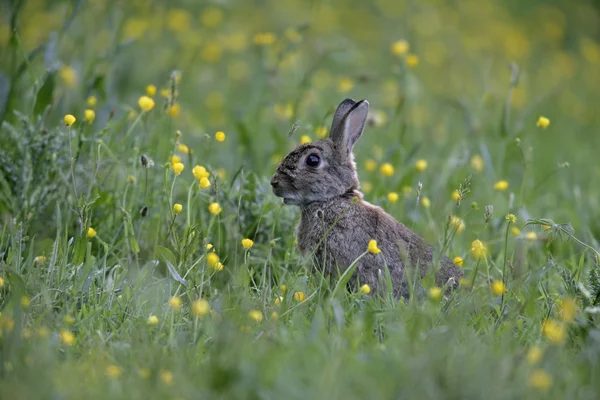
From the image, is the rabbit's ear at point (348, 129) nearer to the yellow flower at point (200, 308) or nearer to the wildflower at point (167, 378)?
the yellow flower at point (200, 308)

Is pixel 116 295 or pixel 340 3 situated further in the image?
pixel 340 3

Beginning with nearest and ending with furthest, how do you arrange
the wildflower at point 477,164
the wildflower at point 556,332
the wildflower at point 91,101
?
the wildflower at point 556,332, the wildflower at point 91,101, the wildflower at point 477,164

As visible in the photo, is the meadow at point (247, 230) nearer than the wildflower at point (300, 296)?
Yes

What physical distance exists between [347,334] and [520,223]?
9.48 feet

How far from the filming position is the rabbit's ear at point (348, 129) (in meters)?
5.46

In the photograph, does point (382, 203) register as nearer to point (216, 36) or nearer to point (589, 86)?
point (216, 36)

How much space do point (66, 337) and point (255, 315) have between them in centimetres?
88

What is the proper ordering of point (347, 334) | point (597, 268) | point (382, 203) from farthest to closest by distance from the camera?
point (382, 203) → point (597, 268) → point (347, 334)

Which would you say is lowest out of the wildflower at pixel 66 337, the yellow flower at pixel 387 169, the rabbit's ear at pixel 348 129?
the yellow flower at pixel 387 169

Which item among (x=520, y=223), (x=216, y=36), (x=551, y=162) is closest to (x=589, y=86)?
(x=551, y=162)

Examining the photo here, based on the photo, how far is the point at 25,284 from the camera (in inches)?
169

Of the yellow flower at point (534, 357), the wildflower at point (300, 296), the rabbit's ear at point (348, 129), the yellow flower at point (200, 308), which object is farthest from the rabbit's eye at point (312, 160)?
the yellow flower at point (534, 357)

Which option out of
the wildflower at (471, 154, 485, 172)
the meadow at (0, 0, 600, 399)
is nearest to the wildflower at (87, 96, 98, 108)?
the meadow at (0, 0, 600, 399)

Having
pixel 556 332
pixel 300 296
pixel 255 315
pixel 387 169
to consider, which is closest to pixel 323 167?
pixel 387 169
